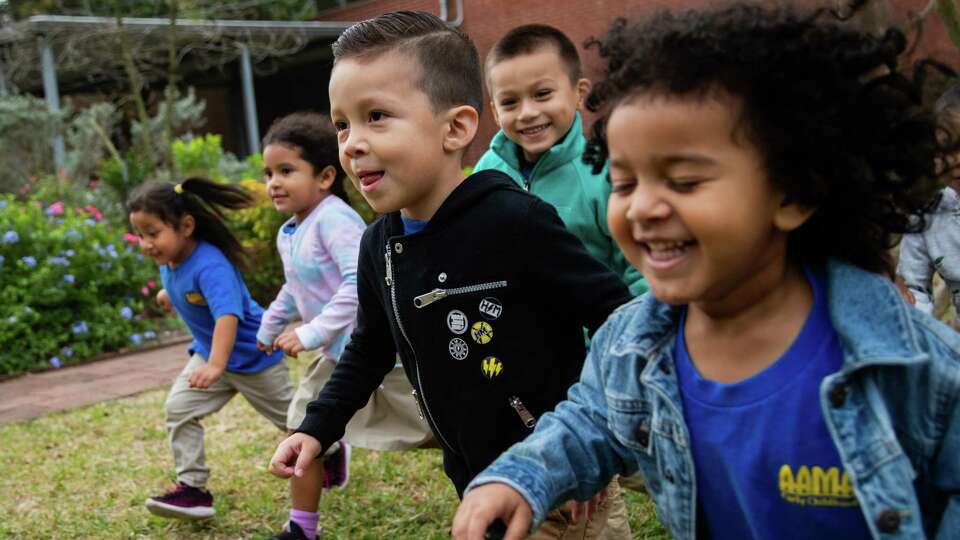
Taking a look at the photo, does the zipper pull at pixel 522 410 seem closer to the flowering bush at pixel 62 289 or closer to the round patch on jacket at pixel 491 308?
the round patch on jacket at pixel 491 308

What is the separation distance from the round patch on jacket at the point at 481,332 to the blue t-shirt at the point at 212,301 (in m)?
1.96

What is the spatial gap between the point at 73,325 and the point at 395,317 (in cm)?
645

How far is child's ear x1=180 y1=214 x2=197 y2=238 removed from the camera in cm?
426

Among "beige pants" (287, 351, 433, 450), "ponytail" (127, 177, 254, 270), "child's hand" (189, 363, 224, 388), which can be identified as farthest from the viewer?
"ponytail" (127, 177, 254, 270)

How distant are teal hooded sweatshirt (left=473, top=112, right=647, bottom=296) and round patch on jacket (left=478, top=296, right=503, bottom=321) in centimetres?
78

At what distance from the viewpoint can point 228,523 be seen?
163 inches

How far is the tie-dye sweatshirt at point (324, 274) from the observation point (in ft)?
11.7

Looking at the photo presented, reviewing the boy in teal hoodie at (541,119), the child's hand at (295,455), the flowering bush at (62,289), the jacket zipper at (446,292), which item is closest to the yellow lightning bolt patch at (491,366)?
the jacket zipper at (446,292)

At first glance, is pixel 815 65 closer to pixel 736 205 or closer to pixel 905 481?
pixel 736 205

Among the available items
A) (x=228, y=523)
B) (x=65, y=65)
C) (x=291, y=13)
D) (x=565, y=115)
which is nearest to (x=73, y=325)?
(x=228, y=523)

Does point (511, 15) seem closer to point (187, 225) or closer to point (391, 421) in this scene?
point (187, 225)

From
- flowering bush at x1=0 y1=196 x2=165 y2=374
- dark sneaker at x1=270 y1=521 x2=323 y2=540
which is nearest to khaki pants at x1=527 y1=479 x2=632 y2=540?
dark sneaker at x1=270 y1=521 x2=323 y2=540

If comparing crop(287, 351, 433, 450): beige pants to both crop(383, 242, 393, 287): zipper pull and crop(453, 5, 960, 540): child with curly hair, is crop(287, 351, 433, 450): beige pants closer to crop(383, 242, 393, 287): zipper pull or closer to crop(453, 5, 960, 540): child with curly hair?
crop(383, 242, 393, 287): zipper pull

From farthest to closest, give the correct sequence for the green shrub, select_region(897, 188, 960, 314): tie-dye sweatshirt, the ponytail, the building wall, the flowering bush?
the building wall, the green shrub, the flowering bush, the ponytail, select_region(897, 188, 960, 314): tie-dye sweatshirt
